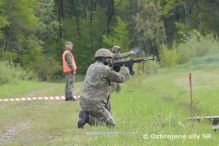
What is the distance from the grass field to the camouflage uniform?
0.32m

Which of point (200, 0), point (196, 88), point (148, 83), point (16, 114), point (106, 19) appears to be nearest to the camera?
point (16, 114)

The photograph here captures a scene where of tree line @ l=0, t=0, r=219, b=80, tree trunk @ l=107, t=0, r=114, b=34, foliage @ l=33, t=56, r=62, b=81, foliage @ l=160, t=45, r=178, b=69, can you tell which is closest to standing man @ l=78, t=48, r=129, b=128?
foliage @ l=160, t=45, r=178, b=69

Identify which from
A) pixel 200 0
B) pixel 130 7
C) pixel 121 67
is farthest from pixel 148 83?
pixel 130 7

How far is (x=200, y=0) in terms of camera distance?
199 feet

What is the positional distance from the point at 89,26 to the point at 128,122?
188 feet

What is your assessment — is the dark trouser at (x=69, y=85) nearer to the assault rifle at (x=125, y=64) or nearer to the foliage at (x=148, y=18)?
the assault rifle at (x=125, y=64)

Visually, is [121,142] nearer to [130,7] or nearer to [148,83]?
[148,83]

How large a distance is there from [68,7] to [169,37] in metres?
13.4

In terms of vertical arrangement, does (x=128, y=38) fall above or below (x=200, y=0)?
below

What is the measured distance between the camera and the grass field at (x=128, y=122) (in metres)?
9.52

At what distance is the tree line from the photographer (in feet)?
151

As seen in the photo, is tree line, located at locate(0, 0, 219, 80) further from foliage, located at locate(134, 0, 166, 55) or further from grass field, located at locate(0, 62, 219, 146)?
grass field, located at locate(0, 62, 219, 146)

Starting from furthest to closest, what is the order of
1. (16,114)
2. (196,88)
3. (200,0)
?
1. (200,0)
2. (196,88)
3. (16,114)

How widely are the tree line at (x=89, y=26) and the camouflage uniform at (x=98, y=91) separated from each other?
100 feet
